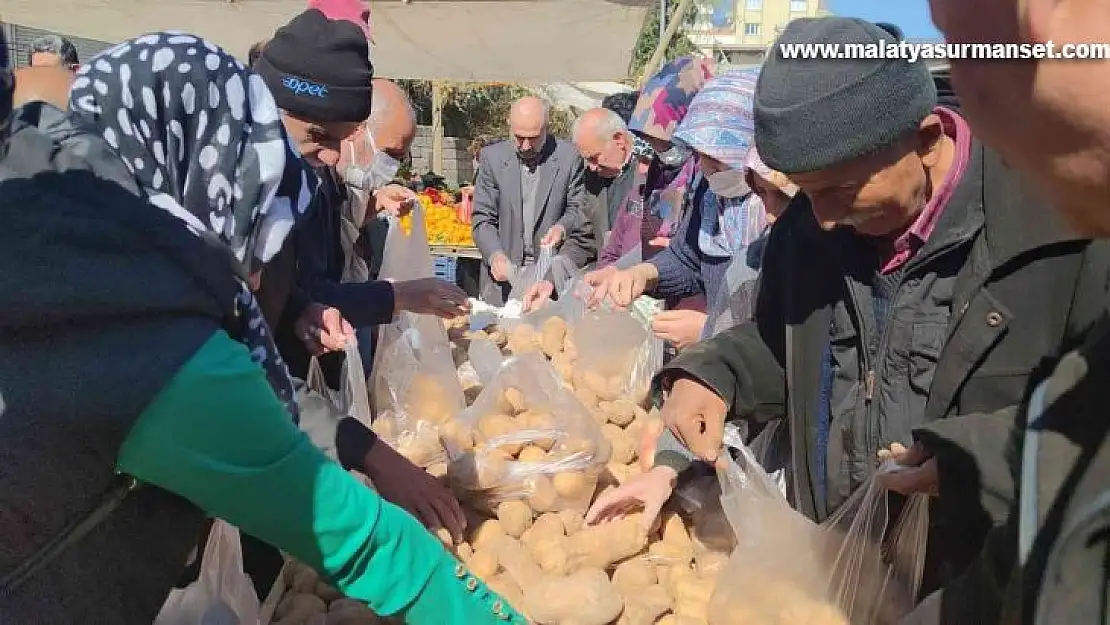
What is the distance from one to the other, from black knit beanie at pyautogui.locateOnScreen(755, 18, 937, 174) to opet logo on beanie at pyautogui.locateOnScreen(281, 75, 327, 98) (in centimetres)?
105

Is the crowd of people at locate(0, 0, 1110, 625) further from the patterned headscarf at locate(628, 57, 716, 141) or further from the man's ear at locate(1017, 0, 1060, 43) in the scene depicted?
the patterned headscarf at locate(628, 57, 716, 141)

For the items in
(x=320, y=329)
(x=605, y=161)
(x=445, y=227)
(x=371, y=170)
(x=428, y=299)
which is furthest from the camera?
(x=445, y=227)

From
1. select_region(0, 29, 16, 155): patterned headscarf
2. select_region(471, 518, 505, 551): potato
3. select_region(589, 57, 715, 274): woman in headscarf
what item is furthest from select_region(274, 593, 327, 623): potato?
select_region(589, 57, 715, 274): woman in headscarf

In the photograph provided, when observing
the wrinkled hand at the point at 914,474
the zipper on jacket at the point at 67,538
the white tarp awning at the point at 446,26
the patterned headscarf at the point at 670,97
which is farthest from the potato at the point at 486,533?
A: the white tarp awning at the point at 446,26

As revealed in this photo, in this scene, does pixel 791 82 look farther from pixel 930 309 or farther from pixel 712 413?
pixel 712 413

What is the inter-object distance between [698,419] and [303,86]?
1.15m

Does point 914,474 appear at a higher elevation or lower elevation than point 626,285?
higher

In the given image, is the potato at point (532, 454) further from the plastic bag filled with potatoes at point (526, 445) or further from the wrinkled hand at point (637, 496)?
the wrinkled hand at point (637, 496)

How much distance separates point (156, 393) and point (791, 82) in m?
1.00

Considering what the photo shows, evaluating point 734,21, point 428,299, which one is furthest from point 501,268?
point 734,21

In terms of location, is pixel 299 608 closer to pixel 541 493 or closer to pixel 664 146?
pixel 541 493

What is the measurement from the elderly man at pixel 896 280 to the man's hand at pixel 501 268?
2.78 metres

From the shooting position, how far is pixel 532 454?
184cm

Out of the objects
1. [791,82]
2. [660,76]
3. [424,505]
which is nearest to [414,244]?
[660,76]
